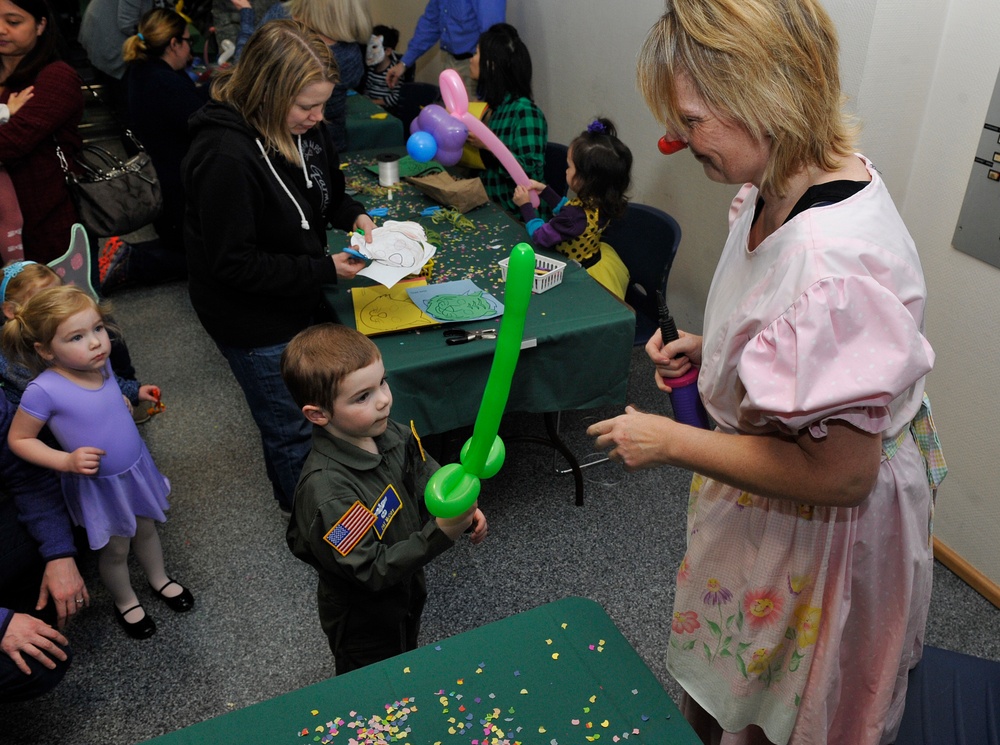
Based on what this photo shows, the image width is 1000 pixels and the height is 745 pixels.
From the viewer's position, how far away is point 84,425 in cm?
190

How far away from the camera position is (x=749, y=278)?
1.11 meters

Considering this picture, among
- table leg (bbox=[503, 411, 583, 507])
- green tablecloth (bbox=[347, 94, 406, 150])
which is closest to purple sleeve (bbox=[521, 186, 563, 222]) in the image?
table leg (bbox=[503, 411, 583, 507])

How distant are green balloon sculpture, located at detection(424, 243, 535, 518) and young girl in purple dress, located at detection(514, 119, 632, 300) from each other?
1648mm

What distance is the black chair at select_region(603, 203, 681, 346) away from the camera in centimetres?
281

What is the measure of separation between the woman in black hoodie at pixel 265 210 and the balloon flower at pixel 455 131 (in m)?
0.57

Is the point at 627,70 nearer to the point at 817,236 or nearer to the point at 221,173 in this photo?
the point at 221,173

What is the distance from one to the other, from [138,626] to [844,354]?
2.05m

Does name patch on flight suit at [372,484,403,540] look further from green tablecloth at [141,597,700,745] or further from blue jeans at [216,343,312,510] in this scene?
blue jeans at [216,343,312,510]

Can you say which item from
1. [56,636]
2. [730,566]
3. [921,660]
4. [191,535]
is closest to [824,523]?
[730,566]

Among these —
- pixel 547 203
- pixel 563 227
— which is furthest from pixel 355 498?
pixel 547 203

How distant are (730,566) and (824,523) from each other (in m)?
0.19

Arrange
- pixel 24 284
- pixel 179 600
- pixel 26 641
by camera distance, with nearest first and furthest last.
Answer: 1. pixel 26 641
2. pixel 24 284
3. pixel 179 600

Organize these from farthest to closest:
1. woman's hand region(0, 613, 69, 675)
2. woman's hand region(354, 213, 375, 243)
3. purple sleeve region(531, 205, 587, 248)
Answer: purple sleeve region(531, 205, 587, 248), woman's hand region(354, 213, 375, 243), woman's hand region(0, 613, 69, 675)

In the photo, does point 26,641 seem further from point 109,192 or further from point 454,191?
point 109,192
